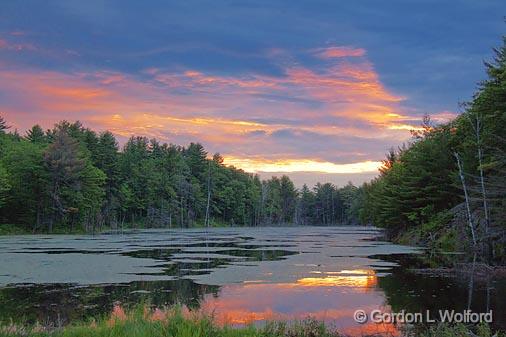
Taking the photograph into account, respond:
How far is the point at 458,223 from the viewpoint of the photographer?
3403cm

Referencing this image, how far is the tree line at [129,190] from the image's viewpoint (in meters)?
74.4

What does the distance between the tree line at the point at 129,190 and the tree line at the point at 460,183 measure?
44342 mm

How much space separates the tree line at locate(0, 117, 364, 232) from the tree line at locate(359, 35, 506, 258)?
4434cm

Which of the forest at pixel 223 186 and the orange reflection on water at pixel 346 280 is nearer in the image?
the orange reflection on water at pixel 346 280

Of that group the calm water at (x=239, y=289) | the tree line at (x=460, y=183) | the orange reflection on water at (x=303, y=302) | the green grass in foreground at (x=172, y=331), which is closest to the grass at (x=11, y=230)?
the calm water at (x=239, y=289)

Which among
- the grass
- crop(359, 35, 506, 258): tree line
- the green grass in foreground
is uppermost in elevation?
crop(359, 35, 506, 258): tree line

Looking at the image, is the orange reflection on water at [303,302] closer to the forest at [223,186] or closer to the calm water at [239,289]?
the calm water at [239,289]

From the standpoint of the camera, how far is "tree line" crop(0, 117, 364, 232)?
74375 millimetres

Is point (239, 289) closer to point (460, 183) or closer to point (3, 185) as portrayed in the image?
point (460, 183)

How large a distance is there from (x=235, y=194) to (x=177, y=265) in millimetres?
118999

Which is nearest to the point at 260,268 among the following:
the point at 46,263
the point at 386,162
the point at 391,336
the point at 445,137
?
the point at 46,263

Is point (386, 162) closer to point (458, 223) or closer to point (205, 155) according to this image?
point (458, 223)

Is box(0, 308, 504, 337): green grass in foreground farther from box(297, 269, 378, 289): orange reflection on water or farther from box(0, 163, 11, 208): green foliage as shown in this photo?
box(0, 163, 11, 208): green foliage

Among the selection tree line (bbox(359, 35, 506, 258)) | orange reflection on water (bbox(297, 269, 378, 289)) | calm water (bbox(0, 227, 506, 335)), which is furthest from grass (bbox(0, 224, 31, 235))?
orange reflection on water (bbox(297, 269, 378, 289))
